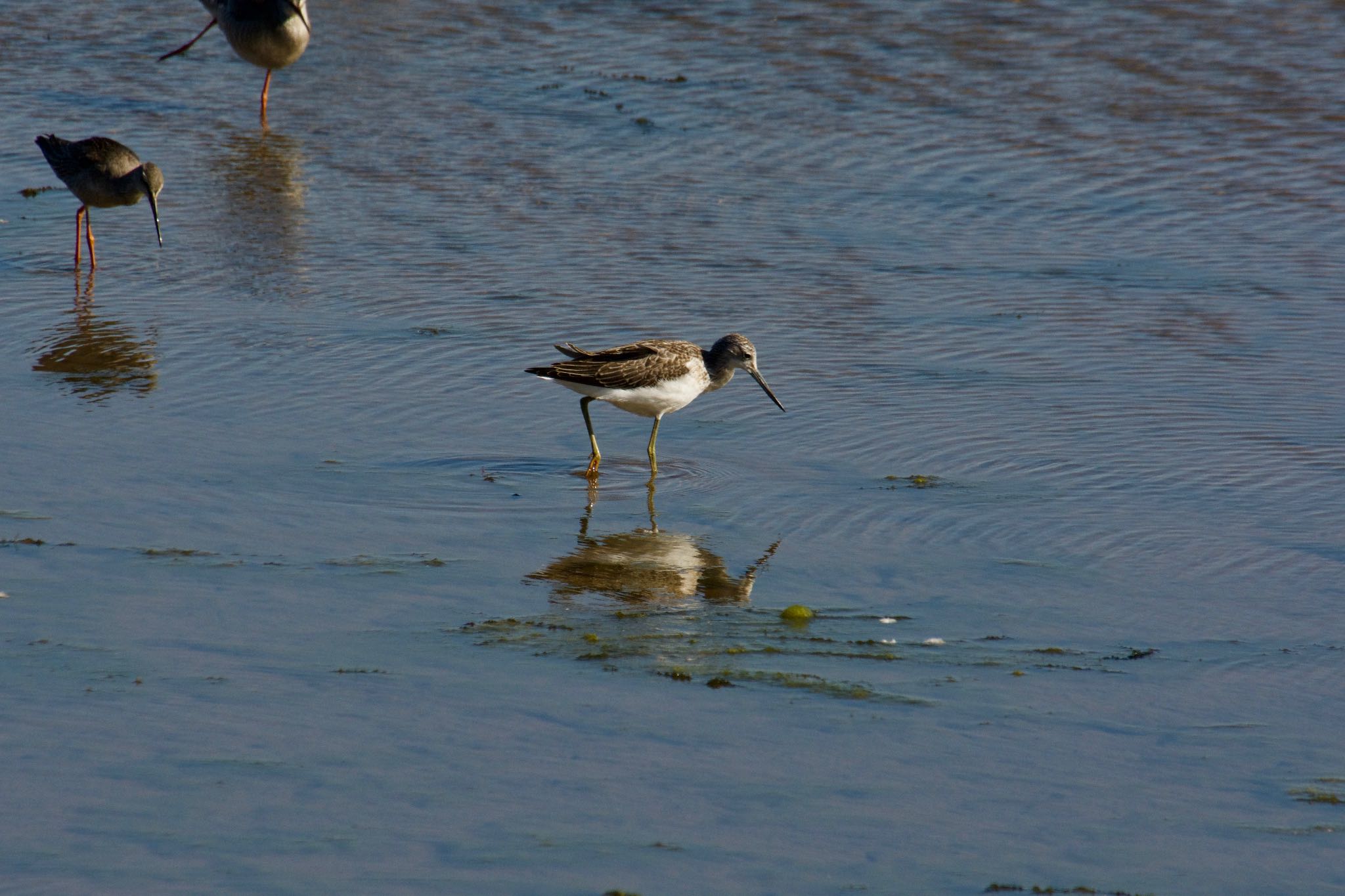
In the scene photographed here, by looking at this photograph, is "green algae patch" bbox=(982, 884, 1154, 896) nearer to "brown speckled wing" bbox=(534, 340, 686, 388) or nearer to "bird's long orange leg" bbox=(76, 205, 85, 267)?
"brown speckled wing" bbox=(534, 340, 686, 388)

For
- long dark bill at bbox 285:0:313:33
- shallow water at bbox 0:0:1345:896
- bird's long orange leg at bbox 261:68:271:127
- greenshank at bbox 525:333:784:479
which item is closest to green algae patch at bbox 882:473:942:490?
shallow water at bbox 0:0:1345:896

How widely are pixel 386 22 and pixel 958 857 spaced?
16902 mm

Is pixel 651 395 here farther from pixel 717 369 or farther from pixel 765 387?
pixel 765 387

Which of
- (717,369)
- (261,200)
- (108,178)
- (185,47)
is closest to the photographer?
(717,369)

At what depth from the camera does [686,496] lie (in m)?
8.29

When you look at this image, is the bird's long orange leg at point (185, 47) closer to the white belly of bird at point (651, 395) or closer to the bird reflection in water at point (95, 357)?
the bird reflection in water at point (95, 357)

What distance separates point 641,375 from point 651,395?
4.8 inches

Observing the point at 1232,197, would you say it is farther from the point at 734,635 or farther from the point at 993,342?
the point at 734,635

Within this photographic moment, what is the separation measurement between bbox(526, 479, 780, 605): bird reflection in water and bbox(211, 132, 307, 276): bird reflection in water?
5.10 m

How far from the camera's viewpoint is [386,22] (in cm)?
1997

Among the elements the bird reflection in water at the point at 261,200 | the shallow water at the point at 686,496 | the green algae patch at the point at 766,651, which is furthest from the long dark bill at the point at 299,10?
the green algae patch at the point at 766,651

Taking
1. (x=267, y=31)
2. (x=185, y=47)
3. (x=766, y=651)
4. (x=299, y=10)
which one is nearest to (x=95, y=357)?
(x=766, y=651)

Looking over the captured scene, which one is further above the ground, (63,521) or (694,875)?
(694,875)

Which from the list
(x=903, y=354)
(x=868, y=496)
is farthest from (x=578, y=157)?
(x=868, y=496)
